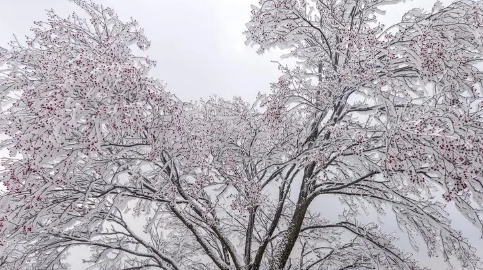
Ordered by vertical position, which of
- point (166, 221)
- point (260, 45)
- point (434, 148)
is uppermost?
point (260, 45)

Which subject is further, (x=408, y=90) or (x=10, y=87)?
(x=408, y=90)

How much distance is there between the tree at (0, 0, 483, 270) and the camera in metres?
5.25

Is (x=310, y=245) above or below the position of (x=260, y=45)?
→ below

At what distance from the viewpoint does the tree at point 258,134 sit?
525 cm

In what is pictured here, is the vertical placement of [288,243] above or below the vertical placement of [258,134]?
below

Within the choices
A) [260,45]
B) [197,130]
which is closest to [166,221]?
[197,130]

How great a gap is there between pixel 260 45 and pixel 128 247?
4919mm

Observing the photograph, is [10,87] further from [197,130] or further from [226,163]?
[226,163]

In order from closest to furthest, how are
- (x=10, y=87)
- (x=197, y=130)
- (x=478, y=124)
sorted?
(x=478, y=124) → (x=10, y=87) → (x=197, y=130)

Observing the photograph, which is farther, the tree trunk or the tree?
the tree trunk

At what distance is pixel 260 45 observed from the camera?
8.34 meters

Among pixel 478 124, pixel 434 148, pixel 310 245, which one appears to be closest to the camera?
pixel 434 148

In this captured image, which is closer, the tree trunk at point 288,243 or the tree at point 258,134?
the tree at point 258,134

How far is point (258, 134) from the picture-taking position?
8.76 metres
